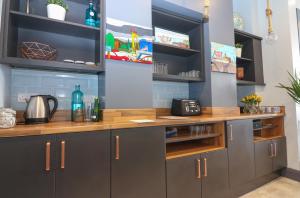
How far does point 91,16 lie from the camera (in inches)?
68.7

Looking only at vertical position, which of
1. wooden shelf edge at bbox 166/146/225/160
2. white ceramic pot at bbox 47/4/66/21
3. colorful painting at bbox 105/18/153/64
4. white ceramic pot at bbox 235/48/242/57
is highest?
white ceramic pot at bbox 235/48/242/57

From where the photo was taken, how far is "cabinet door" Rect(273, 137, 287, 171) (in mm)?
2605

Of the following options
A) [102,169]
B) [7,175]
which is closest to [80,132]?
[102,169]

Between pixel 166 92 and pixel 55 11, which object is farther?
pixel 166 92

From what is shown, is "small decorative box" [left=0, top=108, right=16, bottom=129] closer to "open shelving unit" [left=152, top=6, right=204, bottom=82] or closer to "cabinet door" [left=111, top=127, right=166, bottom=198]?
"cabinet door" [left=111, top=127, right=166, bottom=198]

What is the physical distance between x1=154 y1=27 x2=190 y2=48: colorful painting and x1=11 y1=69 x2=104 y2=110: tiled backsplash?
0.92 metres

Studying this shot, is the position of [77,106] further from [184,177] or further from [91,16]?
[184,177]

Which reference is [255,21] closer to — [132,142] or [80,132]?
[132,142]

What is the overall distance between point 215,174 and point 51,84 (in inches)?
74.5

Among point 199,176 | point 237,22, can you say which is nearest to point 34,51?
point 199,176

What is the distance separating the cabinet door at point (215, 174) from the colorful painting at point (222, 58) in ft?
3.69

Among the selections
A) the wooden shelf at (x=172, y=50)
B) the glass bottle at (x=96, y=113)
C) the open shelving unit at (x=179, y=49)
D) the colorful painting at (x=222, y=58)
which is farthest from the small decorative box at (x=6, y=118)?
the colorful painting at (x=222, y=58)

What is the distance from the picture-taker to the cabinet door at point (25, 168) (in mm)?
1023

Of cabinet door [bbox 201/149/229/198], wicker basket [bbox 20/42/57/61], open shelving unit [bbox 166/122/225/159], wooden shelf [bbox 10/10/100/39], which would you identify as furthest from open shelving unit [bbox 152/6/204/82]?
wicker basket [bbox 20/42/57/61]
